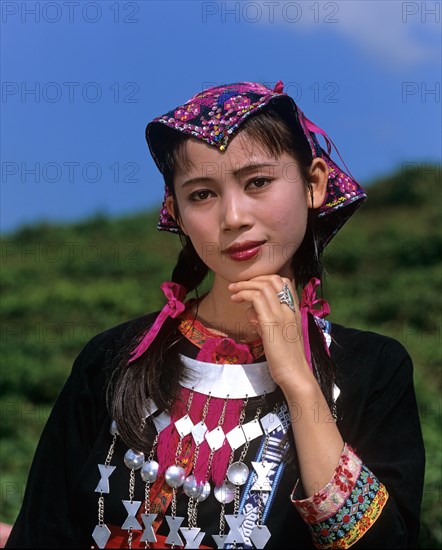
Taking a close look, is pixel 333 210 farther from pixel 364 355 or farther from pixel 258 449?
pixel 258 449

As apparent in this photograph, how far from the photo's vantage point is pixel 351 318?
5852mm

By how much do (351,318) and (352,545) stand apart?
13.9ft

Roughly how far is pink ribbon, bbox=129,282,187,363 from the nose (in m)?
0.28

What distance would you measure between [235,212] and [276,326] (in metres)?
0.25

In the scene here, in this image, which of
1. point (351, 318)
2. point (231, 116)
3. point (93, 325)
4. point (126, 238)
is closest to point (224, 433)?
point (231, 116)

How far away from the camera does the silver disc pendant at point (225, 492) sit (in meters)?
1.80

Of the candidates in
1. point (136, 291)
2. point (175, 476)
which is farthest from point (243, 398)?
point (136, 291)

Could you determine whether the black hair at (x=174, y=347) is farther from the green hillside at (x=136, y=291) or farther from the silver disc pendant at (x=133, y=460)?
the green hillside at (x=136, y=291)

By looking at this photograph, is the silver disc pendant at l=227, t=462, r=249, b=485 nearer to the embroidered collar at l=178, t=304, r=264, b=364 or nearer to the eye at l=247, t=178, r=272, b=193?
the embroidered collar at l=178, t=304, r=264, b=364

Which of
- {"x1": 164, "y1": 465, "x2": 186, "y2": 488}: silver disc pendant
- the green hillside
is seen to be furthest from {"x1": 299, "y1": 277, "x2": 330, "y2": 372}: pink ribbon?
the green hillside

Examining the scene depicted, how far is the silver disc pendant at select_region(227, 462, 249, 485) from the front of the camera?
1.80 meters

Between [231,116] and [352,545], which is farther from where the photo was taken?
[231,116]

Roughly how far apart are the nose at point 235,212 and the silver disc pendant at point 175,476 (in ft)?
1.72

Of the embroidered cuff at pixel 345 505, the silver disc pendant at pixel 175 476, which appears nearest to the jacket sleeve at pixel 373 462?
the embroidered cuff at pixel 345 505
